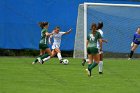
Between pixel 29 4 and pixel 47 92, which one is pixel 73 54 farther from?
pixel 47 92

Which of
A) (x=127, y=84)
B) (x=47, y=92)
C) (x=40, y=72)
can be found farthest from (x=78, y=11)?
(x=47, y=92)

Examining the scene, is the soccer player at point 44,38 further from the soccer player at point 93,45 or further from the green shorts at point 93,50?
the green shorts at point 93,50

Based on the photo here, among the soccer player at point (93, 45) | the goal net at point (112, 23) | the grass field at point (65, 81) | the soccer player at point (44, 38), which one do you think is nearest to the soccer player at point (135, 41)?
the goal net at point (112, 23)

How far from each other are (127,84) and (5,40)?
15128 mm

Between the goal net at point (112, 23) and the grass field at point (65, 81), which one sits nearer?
the grass field at point (65, 81)

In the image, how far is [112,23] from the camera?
29.3 m

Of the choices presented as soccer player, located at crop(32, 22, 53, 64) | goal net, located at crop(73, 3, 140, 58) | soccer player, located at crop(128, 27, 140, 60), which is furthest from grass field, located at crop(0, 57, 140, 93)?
goal net, located at crop(73, 3, 140, 58)

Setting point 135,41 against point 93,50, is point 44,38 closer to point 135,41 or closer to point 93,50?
point 93,50

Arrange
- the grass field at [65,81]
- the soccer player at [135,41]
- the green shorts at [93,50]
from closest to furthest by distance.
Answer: the grass field at [65,81]
the green shorts at [93,50]
the soccer player at [135,41]

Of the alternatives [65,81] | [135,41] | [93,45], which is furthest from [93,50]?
[135,41]

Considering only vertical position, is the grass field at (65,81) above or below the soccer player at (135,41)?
below

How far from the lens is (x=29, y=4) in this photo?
98.0ft

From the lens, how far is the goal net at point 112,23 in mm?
28625

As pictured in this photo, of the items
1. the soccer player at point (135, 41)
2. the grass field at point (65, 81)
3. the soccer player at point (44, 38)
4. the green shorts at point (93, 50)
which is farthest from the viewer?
the soccer player at point (135, 41)
